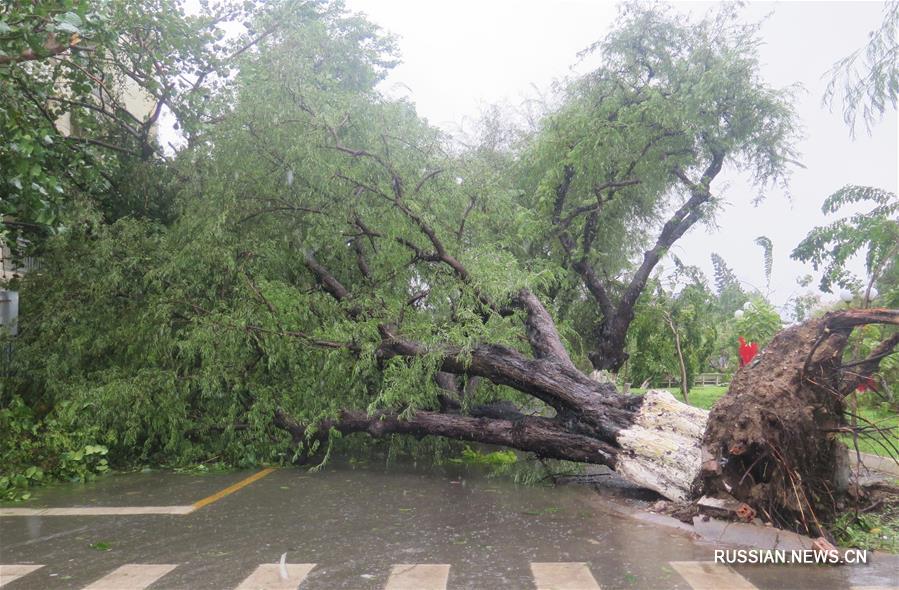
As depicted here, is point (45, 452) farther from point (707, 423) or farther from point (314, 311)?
point (707, 423)

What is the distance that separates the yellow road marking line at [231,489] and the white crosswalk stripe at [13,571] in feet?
6.61

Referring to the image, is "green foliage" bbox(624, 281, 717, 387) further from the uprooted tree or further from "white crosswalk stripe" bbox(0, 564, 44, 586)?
"white crosswalk stripe" bbox(0, 564, 44, 586)

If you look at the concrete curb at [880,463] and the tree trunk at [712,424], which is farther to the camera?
the concrete curb at [880,463]

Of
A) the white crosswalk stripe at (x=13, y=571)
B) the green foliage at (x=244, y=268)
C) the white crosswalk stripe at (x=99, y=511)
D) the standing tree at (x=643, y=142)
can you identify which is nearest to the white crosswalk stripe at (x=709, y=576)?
the green foliage at (x=244, y=268)

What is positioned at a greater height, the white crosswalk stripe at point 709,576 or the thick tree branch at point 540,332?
the thick tree branch at point 540,332

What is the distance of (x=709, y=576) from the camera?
4562 mm

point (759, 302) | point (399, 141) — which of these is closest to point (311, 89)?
point (399, 141)

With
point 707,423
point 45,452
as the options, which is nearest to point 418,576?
point 707,423

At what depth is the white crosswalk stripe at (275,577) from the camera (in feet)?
14.4

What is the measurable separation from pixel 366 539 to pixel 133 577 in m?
1.69

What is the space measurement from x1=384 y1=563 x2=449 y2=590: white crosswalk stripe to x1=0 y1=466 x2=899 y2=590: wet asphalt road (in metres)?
0.06

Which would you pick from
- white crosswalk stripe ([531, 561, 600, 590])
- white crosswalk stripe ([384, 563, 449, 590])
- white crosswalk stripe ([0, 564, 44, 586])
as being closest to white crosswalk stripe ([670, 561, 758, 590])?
white crosswalk stripe ([531, 561, 600, 590])

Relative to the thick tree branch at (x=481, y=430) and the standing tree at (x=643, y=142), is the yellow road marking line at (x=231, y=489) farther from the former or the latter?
the standing tree at (x=643, y=142)

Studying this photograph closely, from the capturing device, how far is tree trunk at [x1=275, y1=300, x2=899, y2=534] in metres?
5.92
